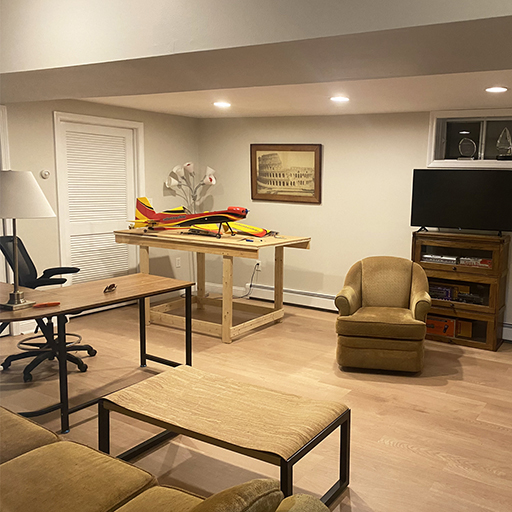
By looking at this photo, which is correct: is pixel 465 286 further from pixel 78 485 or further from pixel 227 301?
pixel 78 485

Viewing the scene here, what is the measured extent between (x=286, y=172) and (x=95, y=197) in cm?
210

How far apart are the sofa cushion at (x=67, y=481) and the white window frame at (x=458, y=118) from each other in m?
4.22

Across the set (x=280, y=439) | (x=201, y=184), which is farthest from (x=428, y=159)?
(x=280, y=439)

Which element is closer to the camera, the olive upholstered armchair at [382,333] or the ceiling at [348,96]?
the ceiling at [348,96]

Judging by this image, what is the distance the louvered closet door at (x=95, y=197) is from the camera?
5.23 m

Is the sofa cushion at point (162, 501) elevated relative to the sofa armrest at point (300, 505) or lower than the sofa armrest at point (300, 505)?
lower

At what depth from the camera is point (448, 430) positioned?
10.5ft

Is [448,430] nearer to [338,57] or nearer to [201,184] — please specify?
[338,57]

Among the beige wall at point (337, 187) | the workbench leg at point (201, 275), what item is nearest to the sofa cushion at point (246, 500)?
the beige wall at point (337, 187)

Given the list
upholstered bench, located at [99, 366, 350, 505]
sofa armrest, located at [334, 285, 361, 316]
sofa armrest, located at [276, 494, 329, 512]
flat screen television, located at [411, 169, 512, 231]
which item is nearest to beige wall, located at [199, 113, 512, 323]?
flat screen television, located at [411, 169, 512, 231]

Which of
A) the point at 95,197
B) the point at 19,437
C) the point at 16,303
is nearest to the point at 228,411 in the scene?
the point at 19,437

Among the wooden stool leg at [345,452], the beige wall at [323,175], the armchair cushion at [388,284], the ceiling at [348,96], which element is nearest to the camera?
the wooden stool leg at [345,452]

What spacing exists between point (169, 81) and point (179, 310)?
373 cm

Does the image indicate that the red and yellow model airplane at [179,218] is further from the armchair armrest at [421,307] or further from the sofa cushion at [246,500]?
the sofa cushion at [246,500]
